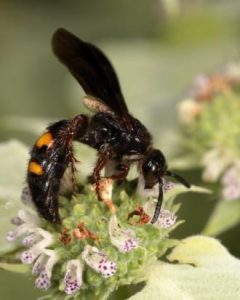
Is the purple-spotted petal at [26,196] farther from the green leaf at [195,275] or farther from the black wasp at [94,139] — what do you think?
the green leaf at [195,275]

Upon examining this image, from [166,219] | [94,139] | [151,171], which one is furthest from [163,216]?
[94,139]

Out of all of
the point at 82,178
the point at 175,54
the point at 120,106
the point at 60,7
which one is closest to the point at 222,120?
the point at 82,178

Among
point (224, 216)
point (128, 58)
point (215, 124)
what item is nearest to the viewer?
point (224, 216)

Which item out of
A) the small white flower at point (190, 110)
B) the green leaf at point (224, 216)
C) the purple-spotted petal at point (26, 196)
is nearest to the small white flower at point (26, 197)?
the purple-spotted petal at point (26, 196)

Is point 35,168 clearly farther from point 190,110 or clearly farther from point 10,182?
point 190,110

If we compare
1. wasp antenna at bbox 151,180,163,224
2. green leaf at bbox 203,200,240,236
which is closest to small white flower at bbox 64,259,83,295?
wasp antenna at bbox 151,180,163,224

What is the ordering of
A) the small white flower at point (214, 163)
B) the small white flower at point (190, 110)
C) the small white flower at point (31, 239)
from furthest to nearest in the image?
1. the small white flower at point (190, 110)
2. the small white flower at point (214, 163)
3. the small white flower at point (31, 239)

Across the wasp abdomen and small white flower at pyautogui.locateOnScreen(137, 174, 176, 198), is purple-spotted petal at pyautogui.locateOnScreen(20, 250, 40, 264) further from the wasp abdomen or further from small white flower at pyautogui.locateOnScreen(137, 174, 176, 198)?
small white flower at pyautogui.locateOnScreen(137, 174, 176, 198)
